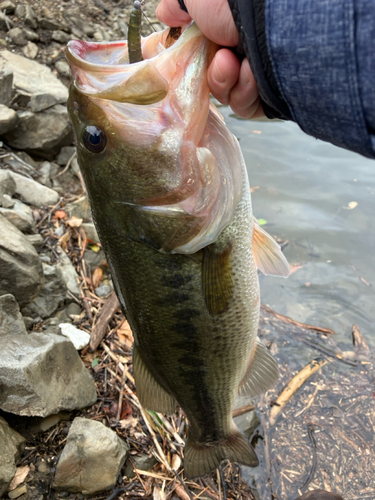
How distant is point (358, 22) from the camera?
1.04 meters

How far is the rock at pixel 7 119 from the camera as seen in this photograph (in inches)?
197

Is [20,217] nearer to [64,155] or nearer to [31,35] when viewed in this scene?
[64,155]

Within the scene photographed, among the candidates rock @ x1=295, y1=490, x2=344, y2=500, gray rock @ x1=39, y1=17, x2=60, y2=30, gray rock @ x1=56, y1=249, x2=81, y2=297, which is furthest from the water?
gray rock @ x1=39, y1=17, x2=60, y2=30

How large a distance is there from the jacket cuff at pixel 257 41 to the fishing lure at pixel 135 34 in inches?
12.2

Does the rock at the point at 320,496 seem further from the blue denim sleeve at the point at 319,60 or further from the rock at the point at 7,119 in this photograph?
the rock at the point at 7,119

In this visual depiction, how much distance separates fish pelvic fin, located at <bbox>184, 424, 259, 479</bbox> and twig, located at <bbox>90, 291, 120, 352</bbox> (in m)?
1.38

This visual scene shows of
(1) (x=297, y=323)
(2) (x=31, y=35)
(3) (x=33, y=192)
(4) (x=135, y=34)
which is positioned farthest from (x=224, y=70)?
(2) (x=31, y=35)

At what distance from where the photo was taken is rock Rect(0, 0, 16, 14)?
23.2 ft

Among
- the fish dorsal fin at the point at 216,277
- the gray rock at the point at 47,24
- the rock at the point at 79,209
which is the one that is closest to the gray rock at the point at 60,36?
the gray rock at the point at 47,24

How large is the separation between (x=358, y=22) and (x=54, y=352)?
2.68 meters

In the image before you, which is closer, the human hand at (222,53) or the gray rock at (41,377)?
the human hand at (222,53)

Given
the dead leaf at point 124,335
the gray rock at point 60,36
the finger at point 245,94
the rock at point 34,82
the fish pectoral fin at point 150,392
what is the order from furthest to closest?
the gray rock at point 60,36
the rock at point 34,82
the dead leaf at point 124,335
the fish pectoral fin at point 150,392
the finger at point 245,94

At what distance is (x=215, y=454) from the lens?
101 inches

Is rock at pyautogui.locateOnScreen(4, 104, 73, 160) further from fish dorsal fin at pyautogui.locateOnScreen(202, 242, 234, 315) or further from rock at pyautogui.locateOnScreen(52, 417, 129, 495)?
fish dorsal fin at pyautogui.locateOnScreen(202, 242, 234, 315)
